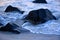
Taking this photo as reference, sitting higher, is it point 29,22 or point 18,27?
point 29,22

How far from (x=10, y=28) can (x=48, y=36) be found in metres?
0.84

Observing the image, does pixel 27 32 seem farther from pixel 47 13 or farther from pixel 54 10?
pixel 54 10

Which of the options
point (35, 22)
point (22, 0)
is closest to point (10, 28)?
point (35, 22)

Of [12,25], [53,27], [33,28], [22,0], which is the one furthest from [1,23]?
[22,0]

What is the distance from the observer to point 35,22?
4.75 metres

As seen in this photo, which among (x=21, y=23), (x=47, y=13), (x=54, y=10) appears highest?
(x=54, y=10)

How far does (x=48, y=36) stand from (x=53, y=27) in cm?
57

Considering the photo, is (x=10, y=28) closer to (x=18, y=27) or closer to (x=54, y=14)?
(x=18, y=27)

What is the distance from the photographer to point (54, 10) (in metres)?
5.84

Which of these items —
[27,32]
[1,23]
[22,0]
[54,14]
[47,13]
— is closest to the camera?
[27,32]

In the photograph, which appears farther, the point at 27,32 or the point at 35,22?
the point at 35,22

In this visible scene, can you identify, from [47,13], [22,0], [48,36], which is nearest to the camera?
[48,36]

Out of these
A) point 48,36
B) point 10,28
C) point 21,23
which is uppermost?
point 21,23

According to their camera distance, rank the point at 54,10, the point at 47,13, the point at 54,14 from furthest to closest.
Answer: the point at 54,10 → the point at 54,14 → the point at 47,13
